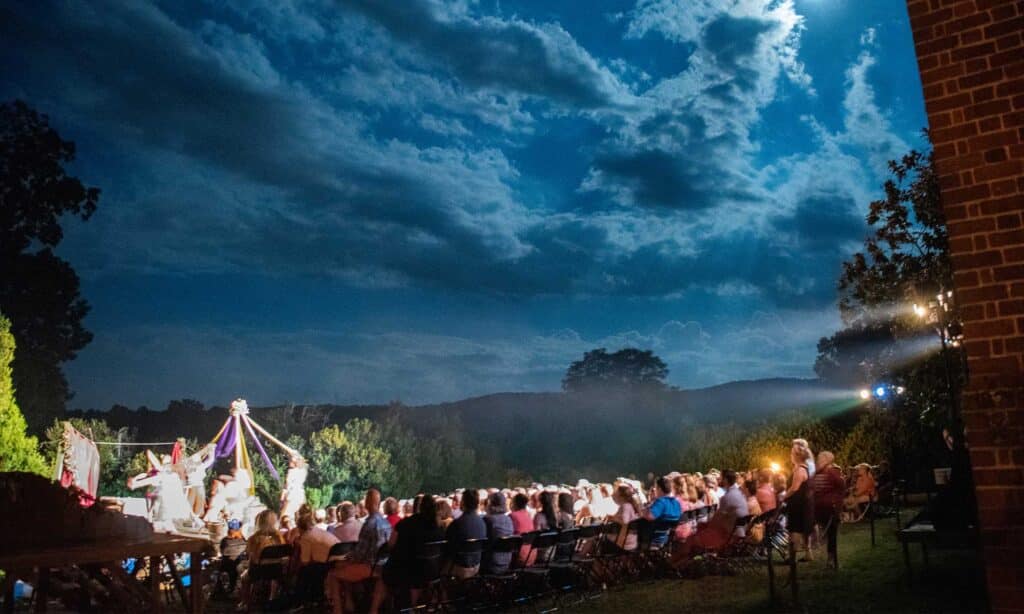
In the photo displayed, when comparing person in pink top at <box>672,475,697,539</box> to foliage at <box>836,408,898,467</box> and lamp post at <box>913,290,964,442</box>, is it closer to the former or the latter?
lamp post at <box>913,290,964,442</box>

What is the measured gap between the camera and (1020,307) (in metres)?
3.60

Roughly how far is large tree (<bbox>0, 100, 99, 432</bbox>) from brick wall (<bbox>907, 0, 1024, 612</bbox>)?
1123 inches

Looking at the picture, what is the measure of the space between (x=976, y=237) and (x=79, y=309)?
33835mm

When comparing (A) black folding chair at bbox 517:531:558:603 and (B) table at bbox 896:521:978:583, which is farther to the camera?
(A) black folding chair at bbox 517:531:558:603

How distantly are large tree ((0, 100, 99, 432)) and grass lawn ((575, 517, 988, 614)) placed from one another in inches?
947

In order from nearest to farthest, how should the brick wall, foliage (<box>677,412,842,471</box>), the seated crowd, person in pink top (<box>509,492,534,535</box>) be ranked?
1. the brick wall
2. the seated crowd
3. person in pink top (<box>509,492,534,535</box>)
4. foliage (<box>677,412,842,471</box>)

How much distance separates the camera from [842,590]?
28.3 feet

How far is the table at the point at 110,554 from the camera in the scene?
4957mm

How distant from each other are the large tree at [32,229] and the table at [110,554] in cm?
2372

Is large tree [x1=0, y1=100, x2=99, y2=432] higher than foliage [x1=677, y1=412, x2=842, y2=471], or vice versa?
large tree [x1=0, y1=100, x2=99, y2=432]

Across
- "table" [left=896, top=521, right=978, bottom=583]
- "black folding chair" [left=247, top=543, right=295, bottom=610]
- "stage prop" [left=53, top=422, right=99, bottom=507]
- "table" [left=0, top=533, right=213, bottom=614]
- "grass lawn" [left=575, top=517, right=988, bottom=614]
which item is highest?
"stage prop" [left=53, top=422, right=99, bottom=507]

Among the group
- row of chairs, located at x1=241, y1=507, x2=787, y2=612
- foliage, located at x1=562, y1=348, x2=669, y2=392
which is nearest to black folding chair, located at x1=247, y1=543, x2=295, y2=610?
row of chairs, located at x1=241, y1=507, x2=787, y2=612

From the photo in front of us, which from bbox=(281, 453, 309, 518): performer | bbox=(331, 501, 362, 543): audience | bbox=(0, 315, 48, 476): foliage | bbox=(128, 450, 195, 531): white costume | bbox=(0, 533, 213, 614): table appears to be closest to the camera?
bbox=(0, 533, 213, 614): table

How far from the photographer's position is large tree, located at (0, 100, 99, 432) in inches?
1048
